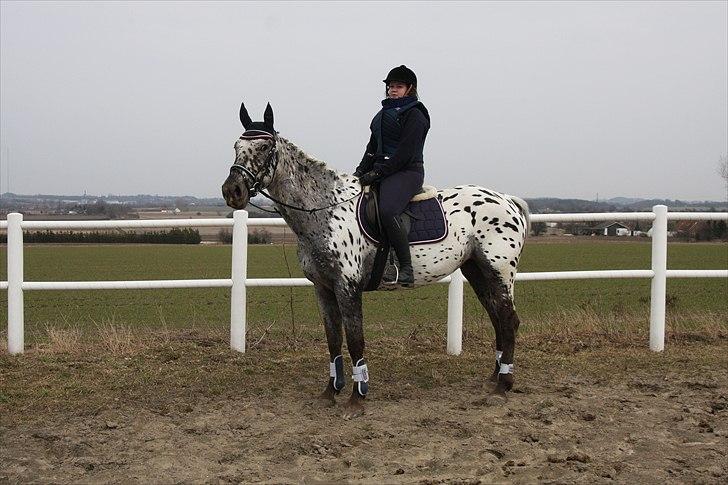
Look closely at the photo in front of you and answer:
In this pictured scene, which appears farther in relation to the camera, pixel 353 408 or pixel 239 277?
pixel 239 277

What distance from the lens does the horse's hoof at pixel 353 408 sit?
18.2 feet

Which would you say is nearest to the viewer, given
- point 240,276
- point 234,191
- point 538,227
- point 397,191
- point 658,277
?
point 234,191

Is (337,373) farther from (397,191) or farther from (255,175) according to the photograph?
(255,175)

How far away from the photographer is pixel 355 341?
19.0 ft

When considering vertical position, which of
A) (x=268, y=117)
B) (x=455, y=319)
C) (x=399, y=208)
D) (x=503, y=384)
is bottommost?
(x=503, y=384)

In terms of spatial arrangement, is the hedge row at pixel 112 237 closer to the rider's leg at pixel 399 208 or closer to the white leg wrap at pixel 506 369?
the rider's leg at pixel 399 208

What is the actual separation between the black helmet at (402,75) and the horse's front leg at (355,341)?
172cm

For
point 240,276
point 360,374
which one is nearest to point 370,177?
Answer: point 360,374

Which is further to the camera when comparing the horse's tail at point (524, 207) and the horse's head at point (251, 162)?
the horse's tail at point (524, 207)

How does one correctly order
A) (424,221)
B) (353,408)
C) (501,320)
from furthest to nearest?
(501,320) < (424,221) < (353,408)

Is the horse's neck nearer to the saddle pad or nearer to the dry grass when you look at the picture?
the saddle pad

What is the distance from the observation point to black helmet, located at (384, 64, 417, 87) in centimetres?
583

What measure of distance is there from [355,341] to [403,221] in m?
1.03

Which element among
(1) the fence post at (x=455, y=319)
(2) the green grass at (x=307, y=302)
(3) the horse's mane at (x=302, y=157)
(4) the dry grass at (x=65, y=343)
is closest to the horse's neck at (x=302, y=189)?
(3) the horse's mane at (x=302, y=157)
